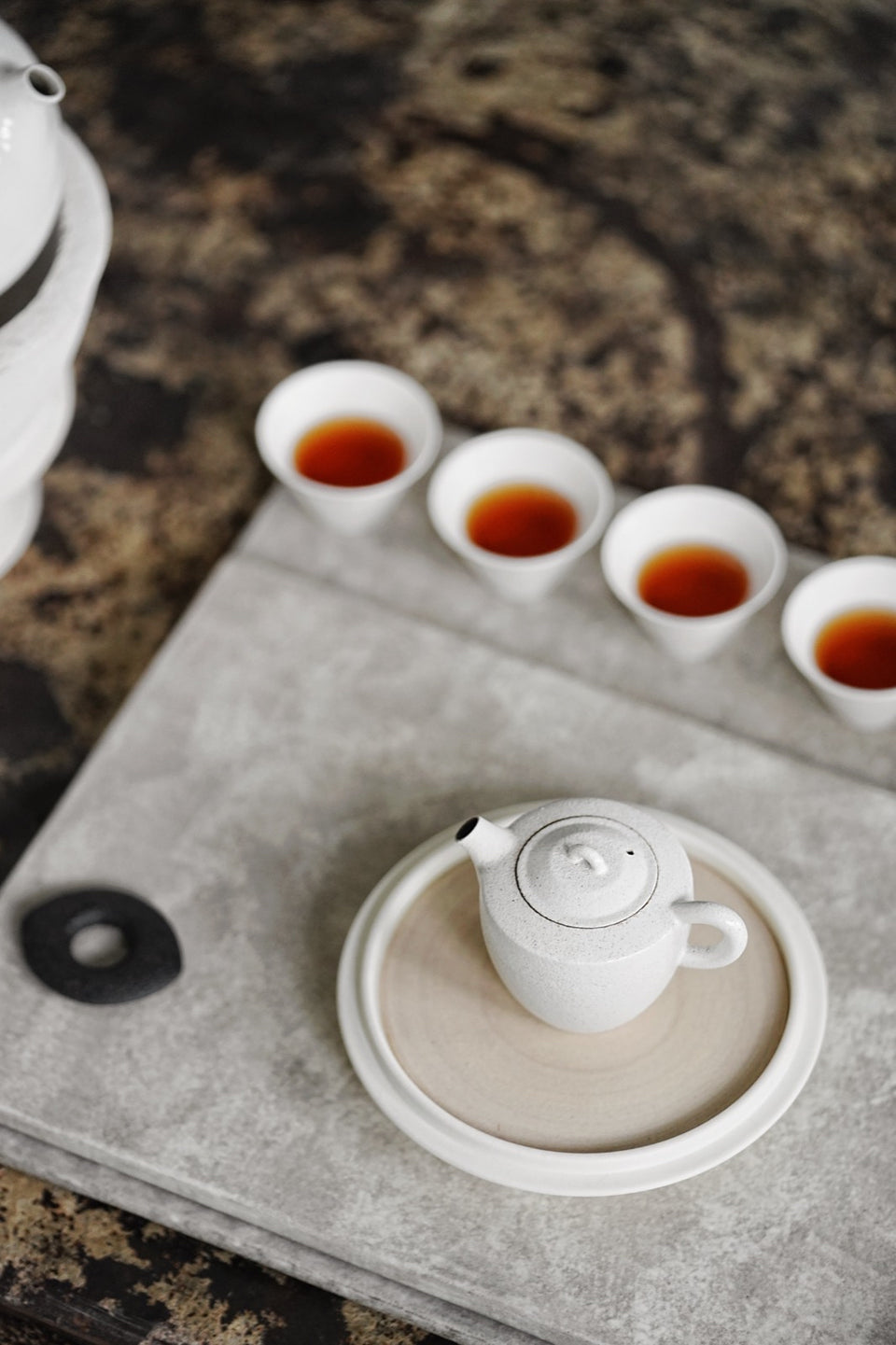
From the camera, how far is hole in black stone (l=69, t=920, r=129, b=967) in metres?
1.16

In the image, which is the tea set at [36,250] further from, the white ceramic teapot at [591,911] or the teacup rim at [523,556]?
the white ceramic teapot at [591,911]

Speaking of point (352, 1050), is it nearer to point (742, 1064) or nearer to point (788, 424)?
point (742, 1064)

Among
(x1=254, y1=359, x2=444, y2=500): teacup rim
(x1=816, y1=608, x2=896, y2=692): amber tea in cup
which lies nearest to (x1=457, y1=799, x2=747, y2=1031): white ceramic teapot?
(x1=816, y1=608, x2=896, y2=692): amber tea in cup

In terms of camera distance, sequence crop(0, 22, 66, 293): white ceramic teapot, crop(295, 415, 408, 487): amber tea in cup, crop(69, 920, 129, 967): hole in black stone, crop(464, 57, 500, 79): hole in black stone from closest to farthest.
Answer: crop(0, 22, 66, 293): white ceramic teapot, crop(69, 920, 129, 967): hole in black stone, crop(295, 415, 408, 487): amber tea in cup, crop(464, 57, 500, 79): hole in black stone

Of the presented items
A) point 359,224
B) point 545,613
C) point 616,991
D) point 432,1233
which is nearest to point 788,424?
point 545,613

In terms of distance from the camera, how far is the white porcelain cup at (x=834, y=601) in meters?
1.32

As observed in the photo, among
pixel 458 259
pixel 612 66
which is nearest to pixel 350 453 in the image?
pixel 458 259

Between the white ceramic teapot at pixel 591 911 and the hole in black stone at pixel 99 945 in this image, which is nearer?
the white ceramic teapot at pixel 591 911

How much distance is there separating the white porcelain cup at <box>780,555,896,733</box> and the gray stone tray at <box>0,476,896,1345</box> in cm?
5

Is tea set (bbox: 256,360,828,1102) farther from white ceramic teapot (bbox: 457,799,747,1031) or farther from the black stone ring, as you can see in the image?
the black stone ring

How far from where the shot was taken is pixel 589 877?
0.94 metres

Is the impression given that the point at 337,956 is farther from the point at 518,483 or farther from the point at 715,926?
the point at 518,483

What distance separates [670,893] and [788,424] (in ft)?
3.00

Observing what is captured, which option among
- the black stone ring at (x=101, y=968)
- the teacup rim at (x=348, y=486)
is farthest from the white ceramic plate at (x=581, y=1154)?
the teacup rim at (x=348, y=486)
